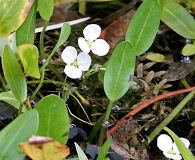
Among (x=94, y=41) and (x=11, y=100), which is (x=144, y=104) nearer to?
(x=94, y=41)

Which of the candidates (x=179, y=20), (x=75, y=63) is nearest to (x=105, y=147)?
(x=75, y=63)

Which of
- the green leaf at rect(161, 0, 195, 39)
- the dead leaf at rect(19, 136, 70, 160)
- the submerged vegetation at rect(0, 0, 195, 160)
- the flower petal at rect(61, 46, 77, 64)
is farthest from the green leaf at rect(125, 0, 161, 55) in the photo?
the dead leaf at rect(19, 136, 70, 160)

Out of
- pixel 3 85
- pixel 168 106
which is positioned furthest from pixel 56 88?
pixel 168 106

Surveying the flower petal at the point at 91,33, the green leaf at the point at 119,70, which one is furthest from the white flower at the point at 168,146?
the flower petal at the point at 91,33

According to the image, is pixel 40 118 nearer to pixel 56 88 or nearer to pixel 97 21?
pixel 56 88

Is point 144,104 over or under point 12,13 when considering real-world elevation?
under

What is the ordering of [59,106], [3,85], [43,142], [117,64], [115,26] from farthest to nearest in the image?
[115,26]
[3,85]
[117,64]
[59,106]
[43,142]
